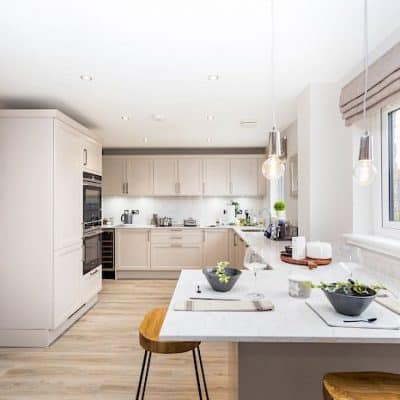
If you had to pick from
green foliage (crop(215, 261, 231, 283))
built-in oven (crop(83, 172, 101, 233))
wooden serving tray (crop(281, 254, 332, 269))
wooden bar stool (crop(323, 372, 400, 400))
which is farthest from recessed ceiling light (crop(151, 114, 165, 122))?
wooden bar stool (crop(323, 372, 400, 400))

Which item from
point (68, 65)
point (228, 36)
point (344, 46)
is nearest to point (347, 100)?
point (344, 46)

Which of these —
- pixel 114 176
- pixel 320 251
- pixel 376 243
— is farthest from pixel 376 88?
pixel 114 176

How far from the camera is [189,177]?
5.87m

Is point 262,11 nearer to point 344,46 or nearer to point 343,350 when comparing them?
point 344,46

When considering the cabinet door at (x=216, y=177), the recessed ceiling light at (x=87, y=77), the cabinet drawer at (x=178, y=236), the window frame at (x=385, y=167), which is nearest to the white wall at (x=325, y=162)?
the window frame at (x=385, y=167)

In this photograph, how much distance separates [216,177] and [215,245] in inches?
48.5

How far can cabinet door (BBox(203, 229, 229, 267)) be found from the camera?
18.2 feet

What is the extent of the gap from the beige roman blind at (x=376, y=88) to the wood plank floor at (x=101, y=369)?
70.5 inches

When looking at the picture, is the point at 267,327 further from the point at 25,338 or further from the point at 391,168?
the point at 25,338

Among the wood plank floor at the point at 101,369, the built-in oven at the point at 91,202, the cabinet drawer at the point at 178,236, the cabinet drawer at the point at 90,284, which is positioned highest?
the built-in oven at the point at 91,202

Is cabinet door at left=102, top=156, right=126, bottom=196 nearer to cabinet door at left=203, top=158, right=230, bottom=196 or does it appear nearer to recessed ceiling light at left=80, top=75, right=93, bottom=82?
cabinet door at left=203, top=158, right=230, bottom=196

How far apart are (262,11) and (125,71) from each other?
3.97 feet

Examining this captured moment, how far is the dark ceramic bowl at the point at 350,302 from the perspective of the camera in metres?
1.18

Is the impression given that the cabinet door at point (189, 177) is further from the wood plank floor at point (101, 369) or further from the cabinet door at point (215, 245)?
the wood plank floor at point (101, 369)
